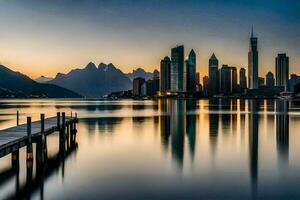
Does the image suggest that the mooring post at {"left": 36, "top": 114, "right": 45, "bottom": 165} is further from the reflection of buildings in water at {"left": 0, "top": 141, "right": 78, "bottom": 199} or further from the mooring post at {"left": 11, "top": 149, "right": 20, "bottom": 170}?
the mooring post at {"left": 11, "top": 149, "right": 20, "bottom": 170}

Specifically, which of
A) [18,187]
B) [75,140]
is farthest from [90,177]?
[75,140]

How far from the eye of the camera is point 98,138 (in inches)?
1789

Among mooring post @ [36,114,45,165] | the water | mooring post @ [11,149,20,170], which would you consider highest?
mooring post @ [36,114,45,165]

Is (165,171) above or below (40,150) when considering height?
below

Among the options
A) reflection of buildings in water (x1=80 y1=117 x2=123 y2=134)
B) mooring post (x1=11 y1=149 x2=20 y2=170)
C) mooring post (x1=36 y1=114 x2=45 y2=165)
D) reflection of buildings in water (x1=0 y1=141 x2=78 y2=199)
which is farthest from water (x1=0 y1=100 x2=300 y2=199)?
reflection of buildings in water (x1=80 y1=117 x2=123 y2=134)

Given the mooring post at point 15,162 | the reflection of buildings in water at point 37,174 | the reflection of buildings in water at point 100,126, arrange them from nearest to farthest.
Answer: the reflection of buildings in water at point 37,174 → the mooring post at point 15,162 → the reflection of buildings in water at point 100,126

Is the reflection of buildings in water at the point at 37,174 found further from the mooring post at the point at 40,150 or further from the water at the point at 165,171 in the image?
the mooring post at the point at 40,150

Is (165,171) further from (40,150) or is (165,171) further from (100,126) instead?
(100,126)

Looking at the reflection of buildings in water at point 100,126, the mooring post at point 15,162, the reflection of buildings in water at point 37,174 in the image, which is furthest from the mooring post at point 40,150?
the reflection of buildings in water at point 100,126

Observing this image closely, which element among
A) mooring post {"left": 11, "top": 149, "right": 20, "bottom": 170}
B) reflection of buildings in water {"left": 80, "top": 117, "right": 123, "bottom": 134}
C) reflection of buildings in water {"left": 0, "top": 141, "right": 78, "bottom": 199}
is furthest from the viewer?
reflection of buildings in water {"left": 80, "top": 117, "right": 123, "bottom": 134}

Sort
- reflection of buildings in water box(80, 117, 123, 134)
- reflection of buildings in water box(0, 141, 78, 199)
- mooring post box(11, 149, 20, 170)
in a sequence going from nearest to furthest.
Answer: reflection of buildings in water box(0, 141, 78, 199) → mooring post box(11, 149, 20, 170) → reflection of buildings in water box(80, 117, 123, 134)

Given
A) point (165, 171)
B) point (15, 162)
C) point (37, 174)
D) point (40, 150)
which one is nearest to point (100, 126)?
point (15, 162)

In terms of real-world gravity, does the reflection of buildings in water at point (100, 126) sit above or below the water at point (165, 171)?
above

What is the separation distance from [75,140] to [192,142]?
12224 mm
